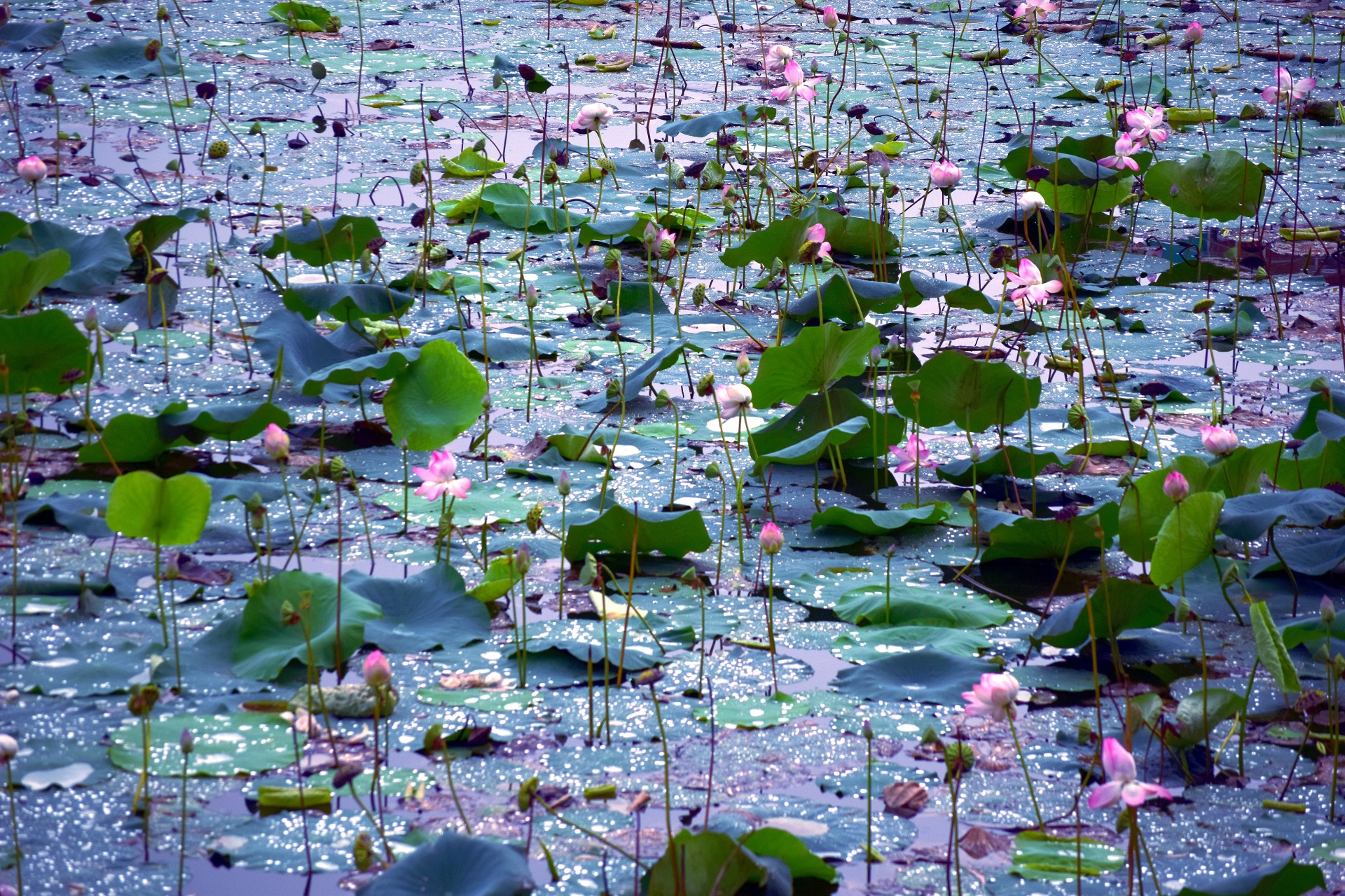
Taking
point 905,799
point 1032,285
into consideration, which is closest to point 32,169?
point 1032,285

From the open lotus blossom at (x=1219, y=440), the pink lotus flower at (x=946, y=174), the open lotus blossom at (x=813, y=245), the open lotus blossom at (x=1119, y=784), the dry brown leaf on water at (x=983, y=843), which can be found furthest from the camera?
the pink lotus flower at (x=946, y=174)

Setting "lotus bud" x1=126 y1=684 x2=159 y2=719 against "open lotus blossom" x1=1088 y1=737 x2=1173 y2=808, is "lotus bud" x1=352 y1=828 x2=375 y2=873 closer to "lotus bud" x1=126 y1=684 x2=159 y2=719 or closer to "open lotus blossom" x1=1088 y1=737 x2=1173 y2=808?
"lotus bud" x1=126 y1=684 x2=159 y2=719

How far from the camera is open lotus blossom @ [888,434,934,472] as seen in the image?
7.66 feet

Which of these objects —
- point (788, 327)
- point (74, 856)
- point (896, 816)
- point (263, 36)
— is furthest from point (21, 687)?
point (263, 36)

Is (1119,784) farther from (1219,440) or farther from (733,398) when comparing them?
(733,398)

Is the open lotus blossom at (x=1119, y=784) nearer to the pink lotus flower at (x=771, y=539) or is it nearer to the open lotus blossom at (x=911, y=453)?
the pink lotus flower at (x=771, y=539)

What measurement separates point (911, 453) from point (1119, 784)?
1.17 m

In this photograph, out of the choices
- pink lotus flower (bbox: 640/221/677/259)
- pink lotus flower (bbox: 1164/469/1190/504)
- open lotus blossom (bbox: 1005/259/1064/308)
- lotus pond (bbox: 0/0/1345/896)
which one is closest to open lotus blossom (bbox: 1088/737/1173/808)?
lotus pond (bbox: 0/0/1345/896)

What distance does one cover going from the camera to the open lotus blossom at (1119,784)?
3.89ft

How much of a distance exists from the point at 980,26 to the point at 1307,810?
5866 millimetres

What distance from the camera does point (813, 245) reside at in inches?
112

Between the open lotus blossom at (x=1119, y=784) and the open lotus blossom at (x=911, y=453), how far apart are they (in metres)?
1.13

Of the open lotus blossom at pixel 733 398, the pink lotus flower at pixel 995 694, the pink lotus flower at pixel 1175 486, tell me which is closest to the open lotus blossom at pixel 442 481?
the open lotus blossom at pixel 733 398

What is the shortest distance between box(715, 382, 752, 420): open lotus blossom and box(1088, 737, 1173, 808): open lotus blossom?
1.05 metres
